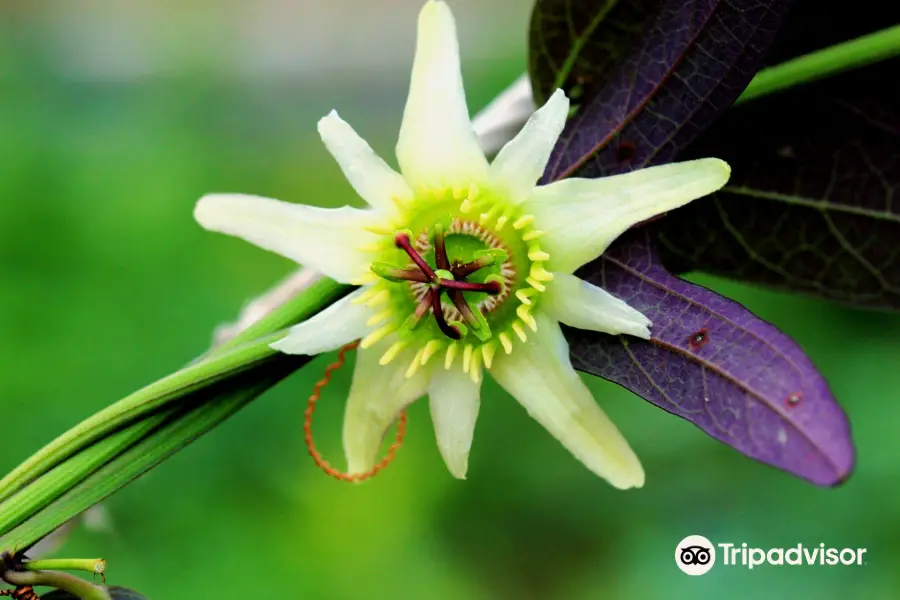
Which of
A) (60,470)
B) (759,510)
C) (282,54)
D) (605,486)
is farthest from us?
(282,54)

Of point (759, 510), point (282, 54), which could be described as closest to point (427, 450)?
point (759, 510)

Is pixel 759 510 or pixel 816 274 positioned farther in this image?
pixel 759 510

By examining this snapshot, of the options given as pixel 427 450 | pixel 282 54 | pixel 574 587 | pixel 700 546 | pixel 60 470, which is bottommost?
pixel 60 470

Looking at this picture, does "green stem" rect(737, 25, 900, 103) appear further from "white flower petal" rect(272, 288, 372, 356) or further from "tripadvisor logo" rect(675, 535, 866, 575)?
"tripadvisor logo" rect(675, 535, 866, 575)

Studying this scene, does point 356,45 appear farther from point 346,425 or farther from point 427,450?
point 346,425

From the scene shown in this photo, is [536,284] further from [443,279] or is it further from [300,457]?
[300,457]

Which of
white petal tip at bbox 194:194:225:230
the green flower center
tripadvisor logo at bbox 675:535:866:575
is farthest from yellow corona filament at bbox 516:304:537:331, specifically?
tripadvisor logo at bbox 675:535:866:575

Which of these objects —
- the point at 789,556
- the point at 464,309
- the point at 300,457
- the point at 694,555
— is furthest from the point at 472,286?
the point at 300,457
